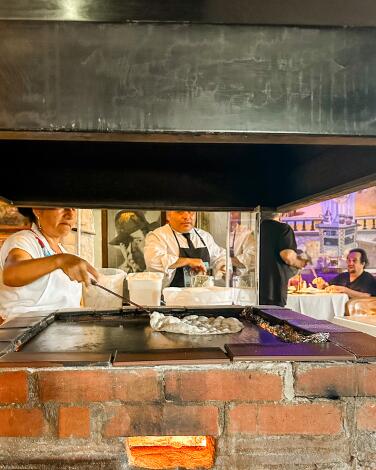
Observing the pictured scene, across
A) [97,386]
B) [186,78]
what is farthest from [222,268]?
[186,78]

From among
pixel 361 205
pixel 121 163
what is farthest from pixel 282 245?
pixel 361 205

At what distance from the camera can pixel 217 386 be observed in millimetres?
1038

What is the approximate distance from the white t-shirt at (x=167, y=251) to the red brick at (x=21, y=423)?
11.4 ft

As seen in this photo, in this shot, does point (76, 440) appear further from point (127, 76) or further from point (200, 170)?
point (200, 170)

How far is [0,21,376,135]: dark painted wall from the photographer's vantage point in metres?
0.73

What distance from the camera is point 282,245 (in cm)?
337

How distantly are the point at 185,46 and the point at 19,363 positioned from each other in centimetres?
86

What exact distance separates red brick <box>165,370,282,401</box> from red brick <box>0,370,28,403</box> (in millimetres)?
364

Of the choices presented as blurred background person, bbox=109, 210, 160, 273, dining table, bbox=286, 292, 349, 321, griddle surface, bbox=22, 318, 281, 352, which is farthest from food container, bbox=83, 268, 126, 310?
blurred background person, bbox=109, 210, 160, 273

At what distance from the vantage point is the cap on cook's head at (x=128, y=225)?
8.33m

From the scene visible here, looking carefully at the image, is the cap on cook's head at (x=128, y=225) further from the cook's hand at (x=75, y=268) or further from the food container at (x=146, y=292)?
the cook's hand at (x=75, y=268)

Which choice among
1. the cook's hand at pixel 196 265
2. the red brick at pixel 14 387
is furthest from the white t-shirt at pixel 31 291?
the cook's hand at pixel 196 265

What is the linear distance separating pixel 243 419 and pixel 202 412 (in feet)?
0.36

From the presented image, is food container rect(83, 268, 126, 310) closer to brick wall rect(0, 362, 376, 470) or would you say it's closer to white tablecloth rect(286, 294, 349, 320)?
white tablecloth rect(286, 294, 349, 320)
